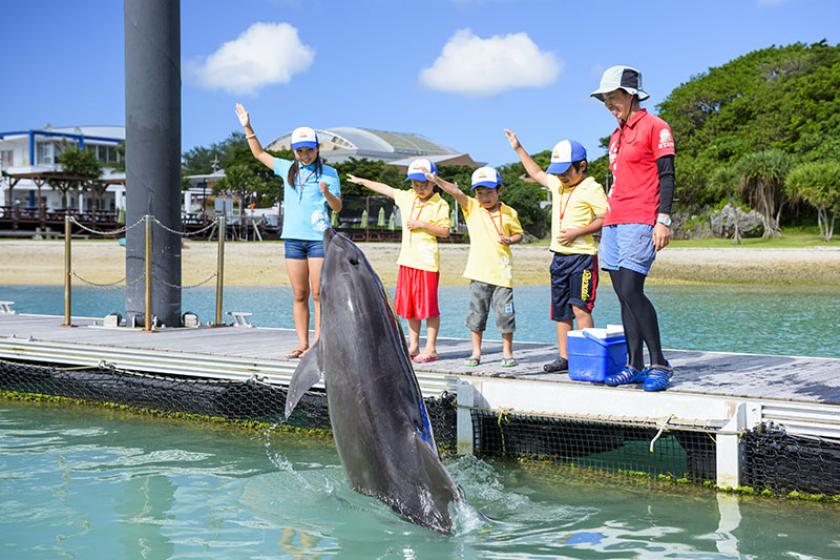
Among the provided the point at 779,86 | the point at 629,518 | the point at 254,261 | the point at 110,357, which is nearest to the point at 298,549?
the point at 629,518

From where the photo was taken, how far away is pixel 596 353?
7.03m

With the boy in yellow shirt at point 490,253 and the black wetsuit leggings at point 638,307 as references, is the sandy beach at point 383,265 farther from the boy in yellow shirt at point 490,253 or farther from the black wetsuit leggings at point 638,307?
the black wetsuit leggings at point 638,307

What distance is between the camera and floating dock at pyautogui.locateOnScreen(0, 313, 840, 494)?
20.5 ft

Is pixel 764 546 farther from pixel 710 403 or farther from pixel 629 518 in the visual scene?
pixel 710 403

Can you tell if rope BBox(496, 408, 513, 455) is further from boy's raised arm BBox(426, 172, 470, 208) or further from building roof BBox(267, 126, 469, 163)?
building roof BBox(267, 126, 469, 163)

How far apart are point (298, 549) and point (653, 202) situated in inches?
133

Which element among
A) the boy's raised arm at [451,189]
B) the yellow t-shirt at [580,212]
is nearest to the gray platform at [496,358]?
the yellow t-shirt at [580,212]

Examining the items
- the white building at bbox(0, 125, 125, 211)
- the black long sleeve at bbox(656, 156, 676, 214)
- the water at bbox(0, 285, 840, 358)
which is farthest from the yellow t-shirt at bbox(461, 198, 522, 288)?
the white building at bbox(0, 125, 125, 211)

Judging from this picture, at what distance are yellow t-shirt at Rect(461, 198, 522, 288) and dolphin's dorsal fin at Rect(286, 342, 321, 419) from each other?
10.4ft

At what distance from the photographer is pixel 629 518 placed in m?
5.86

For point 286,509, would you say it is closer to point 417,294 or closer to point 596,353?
point 596,353

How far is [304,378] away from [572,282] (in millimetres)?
3267

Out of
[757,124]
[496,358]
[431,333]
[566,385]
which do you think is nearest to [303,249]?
[431,333]

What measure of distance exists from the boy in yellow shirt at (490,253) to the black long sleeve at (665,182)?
1756mm
